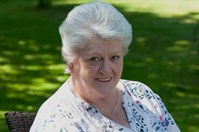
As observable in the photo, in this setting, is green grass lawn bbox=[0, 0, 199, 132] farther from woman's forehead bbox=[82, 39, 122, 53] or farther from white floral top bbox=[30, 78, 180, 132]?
woman's forehead bbox=[82, 39, 122, 53]

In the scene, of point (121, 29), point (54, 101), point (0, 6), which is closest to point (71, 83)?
point (54, 101)

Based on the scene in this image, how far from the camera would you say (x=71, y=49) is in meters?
3.20

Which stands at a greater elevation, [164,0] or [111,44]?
[111,44]

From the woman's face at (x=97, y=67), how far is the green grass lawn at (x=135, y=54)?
11.7 feet

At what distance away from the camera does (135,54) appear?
10688 mm

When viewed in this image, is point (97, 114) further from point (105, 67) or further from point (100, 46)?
point (100, 46)

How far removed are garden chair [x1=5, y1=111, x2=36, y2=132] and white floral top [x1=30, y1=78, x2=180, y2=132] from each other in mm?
406

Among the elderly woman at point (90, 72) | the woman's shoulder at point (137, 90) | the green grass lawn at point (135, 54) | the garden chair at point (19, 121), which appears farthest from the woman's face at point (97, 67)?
the green grass lawn at point (135, 54)

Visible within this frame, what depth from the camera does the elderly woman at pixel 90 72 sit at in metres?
3.15

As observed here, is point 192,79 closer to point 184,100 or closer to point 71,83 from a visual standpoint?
point 184,100

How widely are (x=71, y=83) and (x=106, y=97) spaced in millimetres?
215

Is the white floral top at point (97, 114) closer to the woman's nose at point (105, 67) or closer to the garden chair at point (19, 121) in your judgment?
the woman's nose at point (105, 67)

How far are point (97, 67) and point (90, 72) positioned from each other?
5 cm

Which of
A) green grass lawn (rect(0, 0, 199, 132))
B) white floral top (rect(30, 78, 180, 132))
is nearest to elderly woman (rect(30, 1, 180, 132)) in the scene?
white floral top (rect(30, 78, 180, 132))
